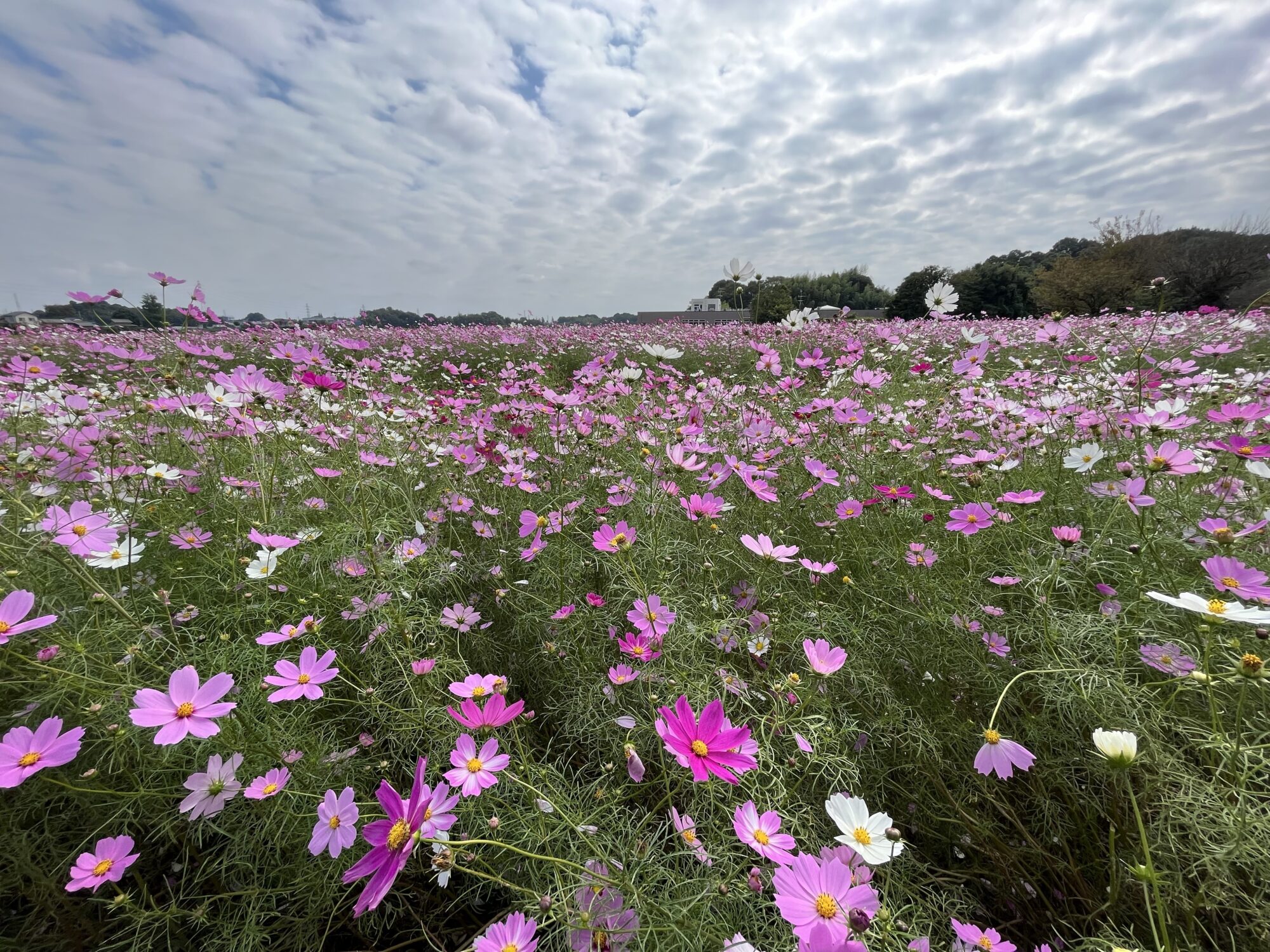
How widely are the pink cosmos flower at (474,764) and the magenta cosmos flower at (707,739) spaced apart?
0.22 metres

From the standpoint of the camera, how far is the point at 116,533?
89cm

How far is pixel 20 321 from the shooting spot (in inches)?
249

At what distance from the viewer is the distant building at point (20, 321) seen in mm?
5867

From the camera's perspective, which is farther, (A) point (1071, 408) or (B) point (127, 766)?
(A) point (1071, 408)

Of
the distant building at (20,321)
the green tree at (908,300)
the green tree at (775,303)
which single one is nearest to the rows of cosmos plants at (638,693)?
the green tree at (775,303)

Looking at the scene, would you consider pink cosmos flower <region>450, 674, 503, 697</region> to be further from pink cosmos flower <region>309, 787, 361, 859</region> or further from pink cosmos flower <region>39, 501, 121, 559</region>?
pink cosmos flower <region>39, 501, 121, 559</region>

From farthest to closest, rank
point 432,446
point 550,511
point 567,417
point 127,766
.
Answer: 1. point 567,417
2. point 432,446
3. point 550,511
4. point 127,766

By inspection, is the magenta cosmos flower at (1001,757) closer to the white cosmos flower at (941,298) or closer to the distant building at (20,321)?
the white cosmos flower at (941,298)

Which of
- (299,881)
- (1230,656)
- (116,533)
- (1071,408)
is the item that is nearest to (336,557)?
(116,533)

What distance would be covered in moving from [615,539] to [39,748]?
77 centimetres

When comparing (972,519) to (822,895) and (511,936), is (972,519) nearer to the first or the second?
(822,895)

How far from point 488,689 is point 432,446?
1.26 m

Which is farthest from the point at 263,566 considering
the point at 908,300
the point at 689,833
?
the point at 908,300

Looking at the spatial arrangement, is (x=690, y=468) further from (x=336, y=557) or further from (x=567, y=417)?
(x=567, y=417)
